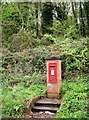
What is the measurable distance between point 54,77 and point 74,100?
39 cm

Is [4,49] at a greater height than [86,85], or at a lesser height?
greater

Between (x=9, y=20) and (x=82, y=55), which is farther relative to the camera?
(x=9, y=20)

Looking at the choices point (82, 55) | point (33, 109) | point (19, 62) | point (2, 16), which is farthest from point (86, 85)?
point (2, 16)

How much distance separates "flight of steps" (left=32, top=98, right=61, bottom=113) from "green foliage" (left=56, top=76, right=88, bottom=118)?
109 mm

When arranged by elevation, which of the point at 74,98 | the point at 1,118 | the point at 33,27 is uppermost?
the point at 33,27

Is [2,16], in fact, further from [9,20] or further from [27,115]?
[27,115]

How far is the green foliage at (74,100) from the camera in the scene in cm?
216

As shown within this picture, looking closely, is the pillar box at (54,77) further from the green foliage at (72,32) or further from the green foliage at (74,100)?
the green foliage at (72,32)

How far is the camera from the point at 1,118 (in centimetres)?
233

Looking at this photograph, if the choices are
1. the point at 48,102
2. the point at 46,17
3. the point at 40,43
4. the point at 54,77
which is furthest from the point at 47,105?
the point at 46,17

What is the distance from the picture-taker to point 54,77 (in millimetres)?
2553

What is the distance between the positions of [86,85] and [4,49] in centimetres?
107

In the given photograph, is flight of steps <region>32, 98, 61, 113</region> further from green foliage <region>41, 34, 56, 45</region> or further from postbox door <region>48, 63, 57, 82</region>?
green foliage <region>41, 34, 56, 45</region>

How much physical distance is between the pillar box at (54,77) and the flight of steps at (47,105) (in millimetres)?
93
